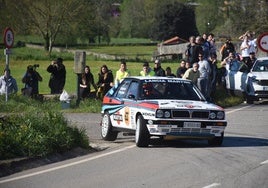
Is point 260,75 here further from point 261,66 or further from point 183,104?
point 183,104

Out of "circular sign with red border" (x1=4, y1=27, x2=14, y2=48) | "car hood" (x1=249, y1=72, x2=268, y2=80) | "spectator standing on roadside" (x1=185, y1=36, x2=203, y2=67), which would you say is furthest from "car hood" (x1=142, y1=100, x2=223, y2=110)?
"car hood" (x1=249, y1=72, x2=268, y2=80)

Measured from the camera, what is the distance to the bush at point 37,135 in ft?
49.6

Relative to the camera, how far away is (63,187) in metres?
12.2

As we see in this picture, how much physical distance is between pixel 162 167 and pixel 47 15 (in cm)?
6340

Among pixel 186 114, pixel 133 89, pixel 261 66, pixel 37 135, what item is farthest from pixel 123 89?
pixel 261 66

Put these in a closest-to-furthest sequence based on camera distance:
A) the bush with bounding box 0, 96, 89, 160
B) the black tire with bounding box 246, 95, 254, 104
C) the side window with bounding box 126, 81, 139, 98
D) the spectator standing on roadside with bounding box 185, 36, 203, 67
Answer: the bush with bounding box 0, 96, 89, 160
the side window with bounding box 126, 81, 139, 98
the spectator standing on roadside with bounding box 185, 36, 203, 67
the black tire with bounding box 246, 95, 254, 104

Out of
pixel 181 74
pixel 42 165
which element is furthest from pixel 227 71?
pixel 42 165

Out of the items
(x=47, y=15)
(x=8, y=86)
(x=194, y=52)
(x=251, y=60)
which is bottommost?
(x=8, y=86)

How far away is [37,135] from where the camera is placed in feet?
52.1

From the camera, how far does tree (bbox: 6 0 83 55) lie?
76562 millimetres

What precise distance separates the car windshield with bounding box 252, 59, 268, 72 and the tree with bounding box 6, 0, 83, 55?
157 ft

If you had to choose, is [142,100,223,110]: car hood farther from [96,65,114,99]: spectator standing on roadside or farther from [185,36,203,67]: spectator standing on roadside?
[185,36,203,67]: spectator standing on roadside

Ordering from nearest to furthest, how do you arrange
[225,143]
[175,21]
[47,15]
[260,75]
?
[225,143] → [260,75] → [47,15] → [175,21]

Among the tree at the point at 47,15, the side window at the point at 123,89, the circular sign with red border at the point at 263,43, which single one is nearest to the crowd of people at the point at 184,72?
the circular sign with red border at the point at 263,43
